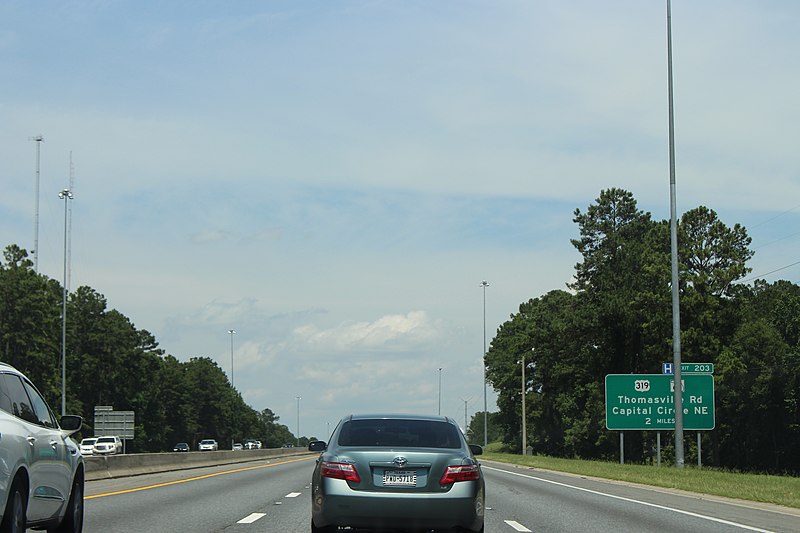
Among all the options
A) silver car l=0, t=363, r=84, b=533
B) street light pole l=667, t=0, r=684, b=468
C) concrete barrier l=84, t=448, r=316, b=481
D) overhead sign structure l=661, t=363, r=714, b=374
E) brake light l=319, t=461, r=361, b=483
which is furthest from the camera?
overhead sign structure l=661, t=363, r=714, b=374

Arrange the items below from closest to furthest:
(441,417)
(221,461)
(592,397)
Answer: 1. (441,417)
2. (221,461)
3. (592,397)

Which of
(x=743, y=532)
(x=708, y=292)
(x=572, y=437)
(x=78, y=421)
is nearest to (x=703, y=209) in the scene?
(x=708, y=292)

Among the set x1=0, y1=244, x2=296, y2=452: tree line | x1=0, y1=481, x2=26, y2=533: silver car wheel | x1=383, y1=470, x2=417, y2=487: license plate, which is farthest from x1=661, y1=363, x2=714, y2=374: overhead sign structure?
x1=0, y1=244, x2=296, y2=452: tree line

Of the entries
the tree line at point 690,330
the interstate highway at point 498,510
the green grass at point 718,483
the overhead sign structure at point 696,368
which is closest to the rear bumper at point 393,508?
the interstate highway at point 498,510

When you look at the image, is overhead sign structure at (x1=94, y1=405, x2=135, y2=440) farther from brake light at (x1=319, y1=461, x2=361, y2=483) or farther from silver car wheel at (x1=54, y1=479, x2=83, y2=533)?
brake light at (x1=319, y1=461, x2=361, y2=483)

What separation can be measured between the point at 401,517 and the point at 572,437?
85.0 m

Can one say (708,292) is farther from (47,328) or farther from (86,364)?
(86,364)

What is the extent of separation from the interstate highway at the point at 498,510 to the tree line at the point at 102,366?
68.5 metres

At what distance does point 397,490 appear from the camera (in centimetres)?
1135

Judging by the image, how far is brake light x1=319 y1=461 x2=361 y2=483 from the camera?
1140 cm

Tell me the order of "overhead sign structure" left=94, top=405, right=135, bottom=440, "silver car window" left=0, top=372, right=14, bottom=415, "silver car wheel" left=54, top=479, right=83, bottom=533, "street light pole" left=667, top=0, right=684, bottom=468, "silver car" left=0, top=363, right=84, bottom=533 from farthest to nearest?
"overhead sign structure" left=94, top=405, right=135, bottom=440 → "street light pole" left=667, top=0, right=684, bottom=468 → "silver car wheel" left=54, top=479, right=83, bottom=533 → "silver car window" left=0, top=372, right=14, bottom=415 → "silver car" left=0, top=363, right=84, bottom=533

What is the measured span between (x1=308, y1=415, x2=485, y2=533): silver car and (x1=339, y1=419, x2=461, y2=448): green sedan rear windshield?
26 cm

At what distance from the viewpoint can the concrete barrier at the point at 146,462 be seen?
2972 cm

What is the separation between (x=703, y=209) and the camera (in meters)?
76.2
